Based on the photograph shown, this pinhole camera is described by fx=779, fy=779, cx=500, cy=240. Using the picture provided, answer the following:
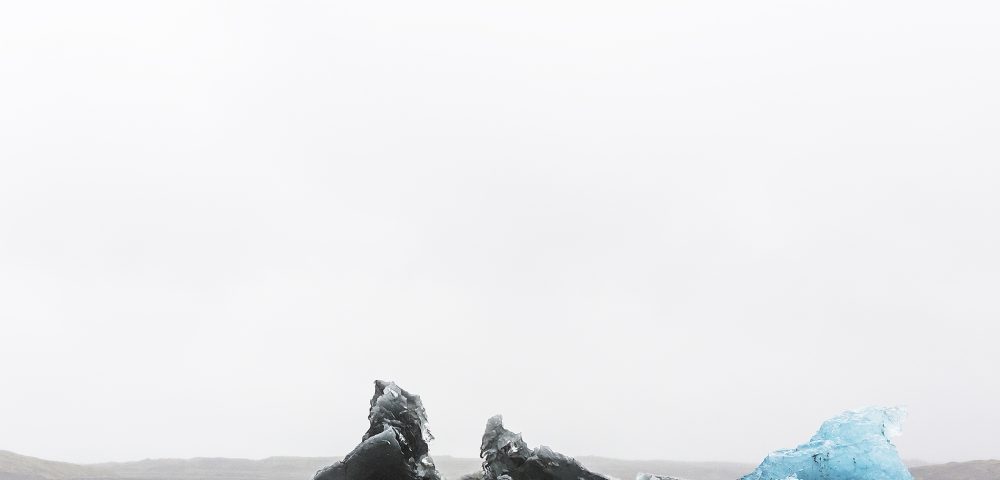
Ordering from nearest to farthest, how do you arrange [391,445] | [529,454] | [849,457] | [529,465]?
1. [391,445]
2. [529,465]
3. [529,454]
4. [849,457]

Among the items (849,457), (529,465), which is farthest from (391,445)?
(849,457)

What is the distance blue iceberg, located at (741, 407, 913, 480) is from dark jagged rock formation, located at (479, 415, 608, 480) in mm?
2381

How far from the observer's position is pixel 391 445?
370 inches

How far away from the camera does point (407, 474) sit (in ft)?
30.9

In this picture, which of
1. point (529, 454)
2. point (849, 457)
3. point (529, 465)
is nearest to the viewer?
point (529, 465)

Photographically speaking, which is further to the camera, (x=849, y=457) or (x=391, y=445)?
(x=849, y=457)

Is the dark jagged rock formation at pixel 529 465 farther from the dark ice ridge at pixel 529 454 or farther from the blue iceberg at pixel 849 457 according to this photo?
the blue iceberg at pixel 849 457

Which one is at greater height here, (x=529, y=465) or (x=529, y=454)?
(x=529, y=454)

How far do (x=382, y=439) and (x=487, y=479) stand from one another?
156cm

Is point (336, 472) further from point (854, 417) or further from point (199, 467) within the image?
point (199, 467)

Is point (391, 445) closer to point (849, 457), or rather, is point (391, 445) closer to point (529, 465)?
point (529, 465)

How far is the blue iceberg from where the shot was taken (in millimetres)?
10234

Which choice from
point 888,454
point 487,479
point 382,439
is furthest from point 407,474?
point 888,454

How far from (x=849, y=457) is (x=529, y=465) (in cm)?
433
